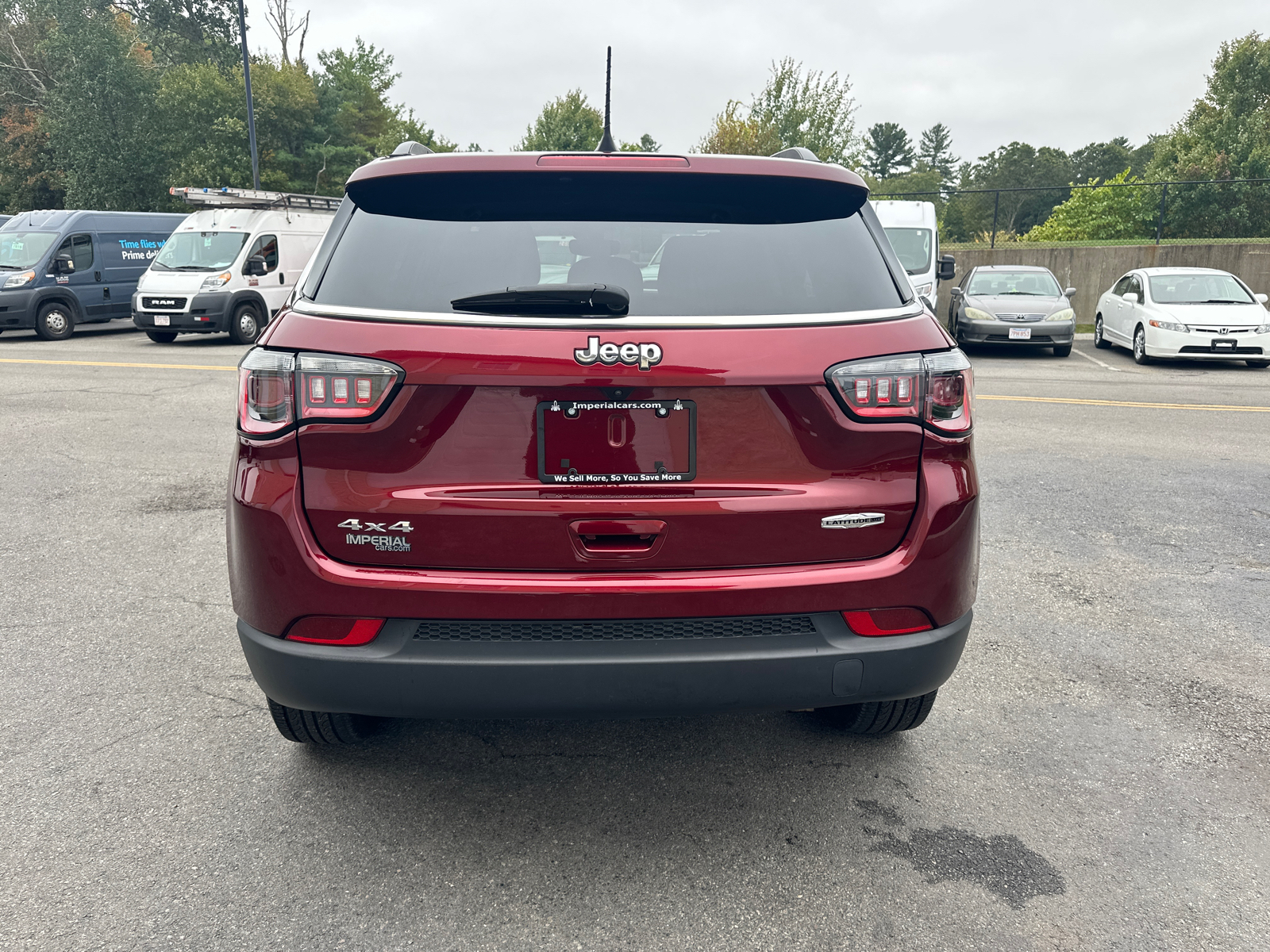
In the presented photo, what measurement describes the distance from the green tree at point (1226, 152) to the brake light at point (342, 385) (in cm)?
2882

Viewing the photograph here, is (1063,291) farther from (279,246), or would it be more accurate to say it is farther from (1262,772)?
(1262,772)

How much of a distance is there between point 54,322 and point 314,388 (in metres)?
19.2

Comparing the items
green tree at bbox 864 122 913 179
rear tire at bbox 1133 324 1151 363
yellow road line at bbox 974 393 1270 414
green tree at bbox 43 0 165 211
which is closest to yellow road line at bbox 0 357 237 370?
yellow road line at bbox 974 393 1270 414

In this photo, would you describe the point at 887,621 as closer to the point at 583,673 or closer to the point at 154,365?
the point at 583,673

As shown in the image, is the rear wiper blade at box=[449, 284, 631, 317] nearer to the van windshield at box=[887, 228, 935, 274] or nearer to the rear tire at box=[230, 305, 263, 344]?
the van windshield at box=[887, 228, 935, 274]

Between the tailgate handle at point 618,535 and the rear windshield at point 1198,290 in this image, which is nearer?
the tailgate handle at point 618,535

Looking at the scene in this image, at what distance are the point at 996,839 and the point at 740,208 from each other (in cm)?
183

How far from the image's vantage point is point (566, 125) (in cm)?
6072

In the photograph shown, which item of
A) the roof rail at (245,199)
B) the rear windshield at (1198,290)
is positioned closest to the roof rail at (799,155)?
the rear windshield at (1198,290)

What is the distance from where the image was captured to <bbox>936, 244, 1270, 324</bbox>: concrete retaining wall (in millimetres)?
24672

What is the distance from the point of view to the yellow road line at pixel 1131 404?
10680mm

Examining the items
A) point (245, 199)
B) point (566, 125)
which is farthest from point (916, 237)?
point (566, 125)

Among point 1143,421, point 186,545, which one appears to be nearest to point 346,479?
point 186,545

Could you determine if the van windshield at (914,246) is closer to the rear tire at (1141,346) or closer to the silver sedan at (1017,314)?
the silver sedan at (1017,314)
